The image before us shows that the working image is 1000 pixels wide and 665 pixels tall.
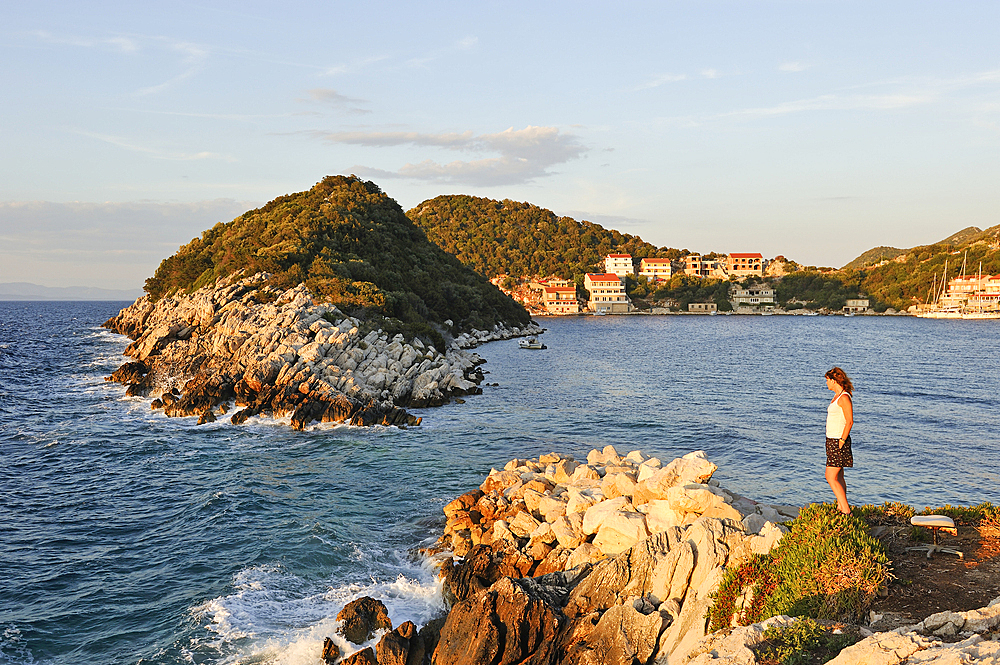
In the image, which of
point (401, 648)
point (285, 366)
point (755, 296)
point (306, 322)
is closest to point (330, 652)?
point (401, 648)

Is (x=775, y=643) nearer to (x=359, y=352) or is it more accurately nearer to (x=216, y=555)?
(x=216, y=555)

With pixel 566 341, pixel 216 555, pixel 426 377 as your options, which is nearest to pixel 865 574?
pixel 216 555

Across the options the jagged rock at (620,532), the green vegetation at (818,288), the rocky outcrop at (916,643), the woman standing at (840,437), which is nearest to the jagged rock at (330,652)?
the jagged rock at (620,532)

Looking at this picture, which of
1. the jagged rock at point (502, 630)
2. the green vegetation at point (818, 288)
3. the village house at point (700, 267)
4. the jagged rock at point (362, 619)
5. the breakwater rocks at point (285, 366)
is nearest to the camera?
the jagged rock at point (502, 630)

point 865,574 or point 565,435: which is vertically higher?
point 865,574

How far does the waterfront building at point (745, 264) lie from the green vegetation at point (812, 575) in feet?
616

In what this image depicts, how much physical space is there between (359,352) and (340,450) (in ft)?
44.4

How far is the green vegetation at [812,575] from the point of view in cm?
943

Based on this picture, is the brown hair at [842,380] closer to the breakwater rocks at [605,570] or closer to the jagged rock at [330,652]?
the breakwater rocks at [605,570]

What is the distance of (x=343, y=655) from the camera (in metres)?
12.8

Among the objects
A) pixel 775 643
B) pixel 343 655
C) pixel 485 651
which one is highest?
pixel 775 643

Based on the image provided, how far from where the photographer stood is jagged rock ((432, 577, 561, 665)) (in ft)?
37.4

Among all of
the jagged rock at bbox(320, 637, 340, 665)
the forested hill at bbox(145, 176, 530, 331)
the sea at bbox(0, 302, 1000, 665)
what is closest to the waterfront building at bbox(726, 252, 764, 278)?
the forested hill at bbox(145, 176, 530, 331)

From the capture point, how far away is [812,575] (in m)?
9.81
